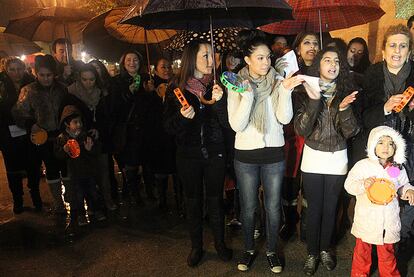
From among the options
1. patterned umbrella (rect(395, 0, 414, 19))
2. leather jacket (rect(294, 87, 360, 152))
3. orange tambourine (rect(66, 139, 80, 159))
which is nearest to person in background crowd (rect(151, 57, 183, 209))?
orange tambourine (rect(66, 139, 80, 159))

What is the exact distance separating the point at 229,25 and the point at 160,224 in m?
2.73

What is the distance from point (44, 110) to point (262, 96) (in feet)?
10.9

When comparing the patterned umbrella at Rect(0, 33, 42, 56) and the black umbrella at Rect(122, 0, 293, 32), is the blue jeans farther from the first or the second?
the patterned umbrella at Rect(0, 33, 42, 56)

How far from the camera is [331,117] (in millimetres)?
3295

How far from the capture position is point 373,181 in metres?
3.13

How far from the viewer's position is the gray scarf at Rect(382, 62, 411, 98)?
3.44 meters

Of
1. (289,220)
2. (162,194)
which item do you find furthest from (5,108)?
(289,220)

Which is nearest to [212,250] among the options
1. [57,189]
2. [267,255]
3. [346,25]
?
[267,255]

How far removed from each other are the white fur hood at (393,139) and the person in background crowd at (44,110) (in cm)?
400

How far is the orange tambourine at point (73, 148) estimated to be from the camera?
477 cm

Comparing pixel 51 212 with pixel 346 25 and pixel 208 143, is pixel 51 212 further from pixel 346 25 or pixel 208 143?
pixel 346 25

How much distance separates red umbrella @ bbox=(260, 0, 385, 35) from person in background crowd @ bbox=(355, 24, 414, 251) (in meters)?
0.55

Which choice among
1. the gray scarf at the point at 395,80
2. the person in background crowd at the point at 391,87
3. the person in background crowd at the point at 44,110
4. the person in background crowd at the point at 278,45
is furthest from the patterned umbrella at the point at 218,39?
the person in background crowd at the point at 44,110

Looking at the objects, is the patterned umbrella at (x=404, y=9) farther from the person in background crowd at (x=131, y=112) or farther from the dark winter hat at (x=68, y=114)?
the dark winter hat at (x=68, y=114)
